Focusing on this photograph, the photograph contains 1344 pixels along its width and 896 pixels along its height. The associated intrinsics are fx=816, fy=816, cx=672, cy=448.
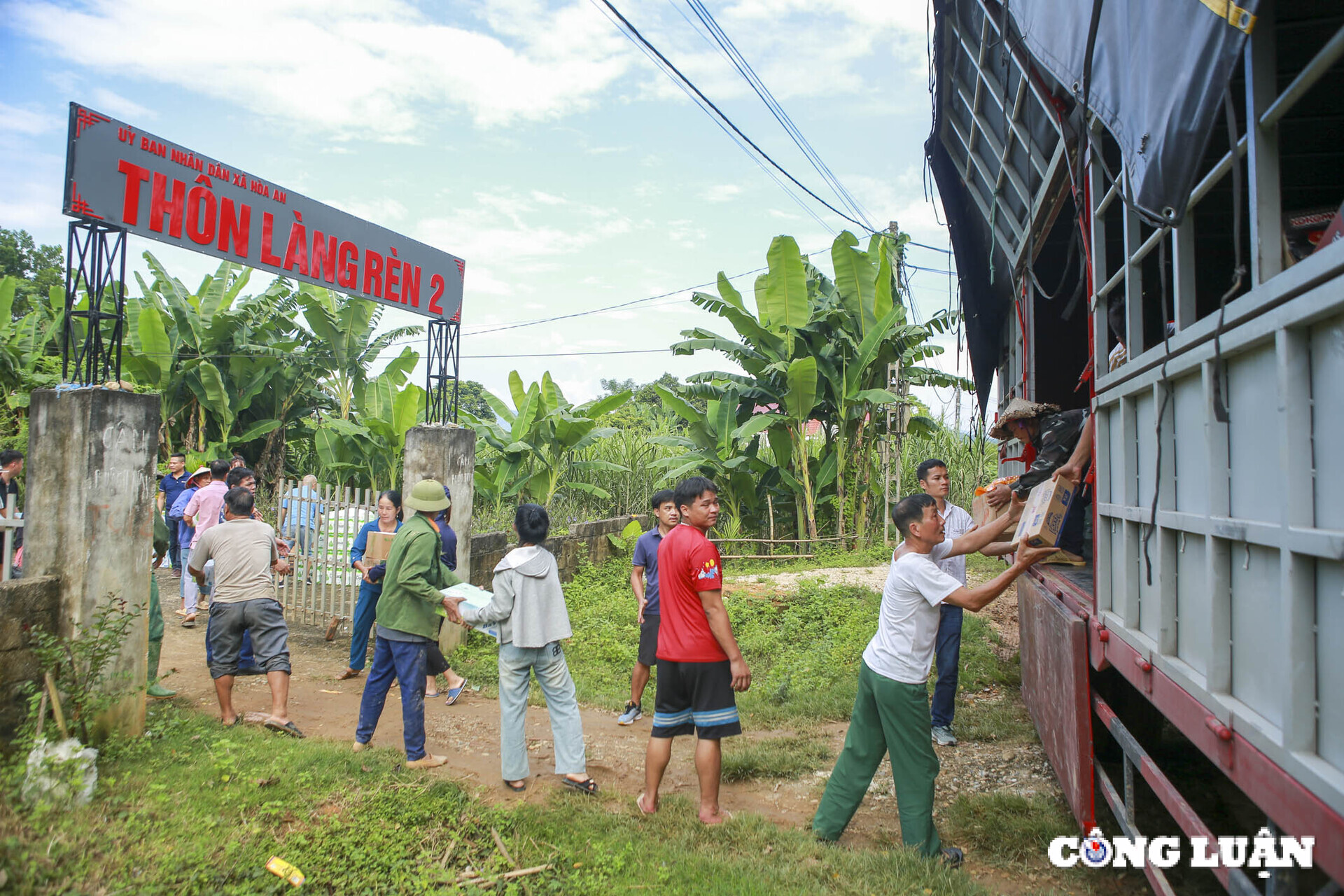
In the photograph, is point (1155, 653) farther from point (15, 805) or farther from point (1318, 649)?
point (15, 805)

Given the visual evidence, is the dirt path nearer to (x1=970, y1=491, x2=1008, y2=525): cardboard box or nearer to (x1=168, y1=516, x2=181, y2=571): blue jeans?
(x1=970, y1=491, x2=1008, y2=525): cardboard box

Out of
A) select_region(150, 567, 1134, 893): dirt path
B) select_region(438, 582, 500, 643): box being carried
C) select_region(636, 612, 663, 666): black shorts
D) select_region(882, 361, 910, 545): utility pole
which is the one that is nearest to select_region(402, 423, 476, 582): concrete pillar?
select_region(150, 567, 1134, 893): dirt path

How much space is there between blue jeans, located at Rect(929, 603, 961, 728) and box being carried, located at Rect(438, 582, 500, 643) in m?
2.72

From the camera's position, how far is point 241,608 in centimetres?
531

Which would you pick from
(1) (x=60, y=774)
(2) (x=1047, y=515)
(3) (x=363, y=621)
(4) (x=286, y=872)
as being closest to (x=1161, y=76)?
(2) (x=1047, y=515)

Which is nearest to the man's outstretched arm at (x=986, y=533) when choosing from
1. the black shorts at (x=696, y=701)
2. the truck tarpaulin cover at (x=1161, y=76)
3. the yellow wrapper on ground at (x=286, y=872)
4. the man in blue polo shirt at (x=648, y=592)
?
the black shorts at (x=696, y=701)

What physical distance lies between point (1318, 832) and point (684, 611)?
2757mm

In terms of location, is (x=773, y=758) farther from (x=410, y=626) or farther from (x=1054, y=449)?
(x=1054, y=449)

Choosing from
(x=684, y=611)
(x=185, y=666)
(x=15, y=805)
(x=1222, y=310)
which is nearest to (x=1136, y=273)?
(x=1222, y=310)

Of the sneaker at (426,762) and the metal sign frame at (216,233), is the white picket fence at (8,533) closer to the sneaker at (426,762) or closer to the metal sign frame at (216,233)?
the metal sign frame at (216,233)

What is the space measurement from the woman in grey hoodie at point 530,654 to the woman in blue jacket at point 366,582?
1.94 meters

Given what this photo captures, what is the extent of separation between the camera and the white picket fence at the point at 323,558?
8266 millimetres

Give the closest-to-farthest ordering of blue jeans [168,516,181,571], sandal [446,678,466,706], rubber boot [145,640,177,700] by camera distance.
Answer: rubber boot [145,640,177,700] < sandal [446,678,466,706] < blue jeans [168,516,181,571]

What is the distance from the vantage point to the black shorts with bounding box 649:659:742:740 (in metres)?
4.06
